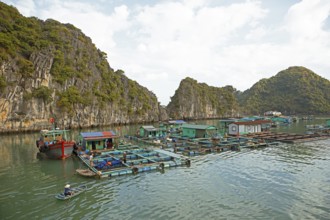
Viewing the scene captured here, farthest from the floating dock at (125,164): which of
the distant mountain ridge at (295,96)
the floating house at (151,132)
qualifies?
the distant mountain ridge at (295,96)

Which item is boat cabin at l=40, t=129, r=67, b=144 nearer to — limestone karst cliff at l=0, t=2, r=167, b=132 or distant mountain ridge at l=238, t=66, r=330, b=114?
limestone karst cliff at l=0, t=2, r=167, b=132

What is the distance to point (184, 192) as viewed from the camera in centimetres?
1784

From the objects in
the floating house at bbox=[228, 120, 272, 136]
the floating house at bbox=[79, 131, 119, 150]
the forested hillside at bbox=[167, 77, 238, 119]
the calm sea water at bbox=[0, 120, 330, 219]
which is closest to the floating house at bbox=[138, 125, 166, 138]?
the floating house at bbox=[228, 120, 272, 136]

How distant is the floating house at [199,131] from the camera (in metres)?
45.7

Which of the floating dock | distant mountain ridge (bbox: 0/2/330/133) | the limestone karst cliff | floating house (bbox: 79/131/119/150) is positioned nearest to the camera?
the floating dock

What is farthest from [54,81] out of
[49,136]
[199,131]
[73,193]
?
[73,193]

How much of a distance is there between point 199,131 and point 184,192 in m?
29.7

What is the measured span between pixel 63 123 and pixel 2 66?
23471mm

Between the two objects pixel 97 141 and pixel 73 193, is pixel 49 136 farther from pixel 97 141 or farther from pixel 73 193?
pixel 73 193

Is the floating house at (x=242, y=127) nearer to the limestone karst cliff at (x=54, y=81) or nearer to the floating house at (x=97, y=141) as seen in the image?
the floating house at (x=97, y=141)

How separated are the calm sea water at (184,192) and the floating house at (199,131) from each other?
58.8 feet

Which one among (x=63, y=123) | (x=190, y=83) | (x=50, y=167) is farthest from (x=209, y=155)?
(x=190, y=83)

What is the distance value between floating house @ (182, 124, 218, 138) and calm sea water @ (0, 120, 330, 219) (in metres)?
17.9

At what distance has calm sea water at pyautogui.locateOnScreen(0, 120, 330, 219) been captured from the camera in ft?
47.6
